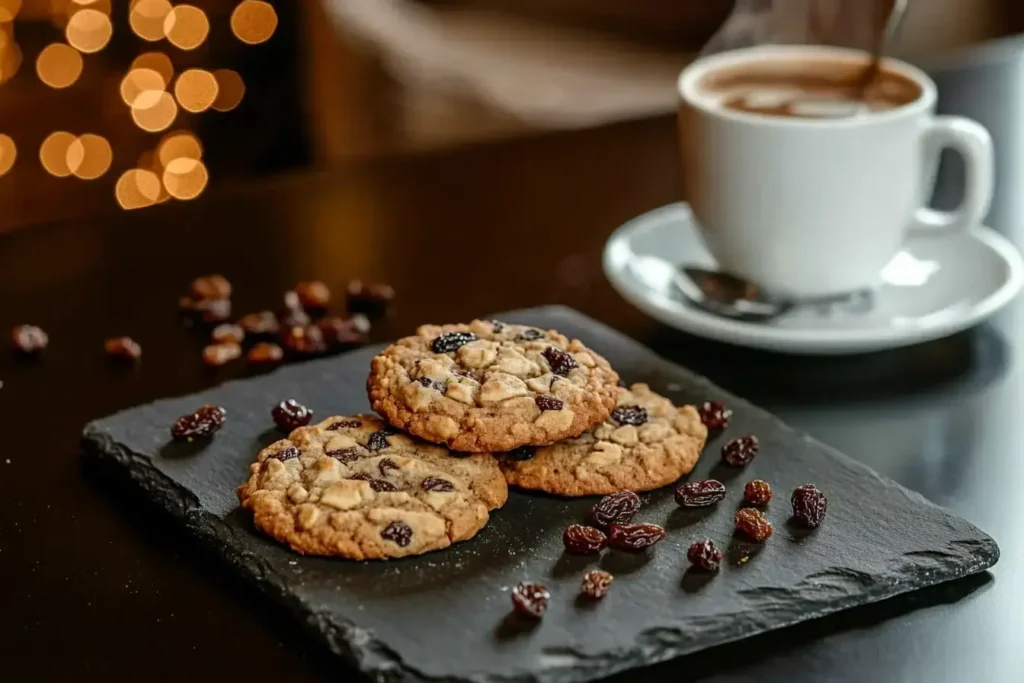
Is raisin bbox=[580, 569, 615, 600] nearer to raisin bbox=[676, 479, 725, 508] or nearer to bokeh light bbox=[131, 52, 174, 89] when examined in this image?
raisin bbox=[676, 479, 725, 508]

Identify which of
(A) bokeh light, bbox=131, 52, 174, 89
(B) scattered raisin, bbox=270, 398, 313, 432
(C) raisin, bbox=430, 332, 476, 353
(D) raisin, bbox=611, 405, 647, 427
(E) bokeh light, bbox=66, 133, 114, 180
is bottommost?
(E) bokeh light, bbox=66, 133, 114, 180

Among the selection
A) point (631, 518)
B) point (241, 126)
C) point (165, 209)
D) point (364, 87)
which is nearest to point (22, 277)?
point (165, 209)

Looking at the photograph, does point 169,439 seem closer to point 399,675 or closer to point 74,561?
point 74,561

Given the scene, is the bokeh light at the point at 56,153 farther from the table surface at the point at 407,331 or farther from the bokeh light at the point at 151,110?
the table surface at the point at 407,331

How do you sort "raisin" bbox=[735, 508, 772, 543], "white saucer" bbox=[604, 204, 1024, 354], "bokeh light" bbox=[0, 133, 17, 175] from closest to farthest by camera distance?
"raisin" bbox=[735, 508, 772, 543], "white saucer" bbox=[604, 204, 1024, 354], "bokeh light" bbox=[0, 133, 17, 175]

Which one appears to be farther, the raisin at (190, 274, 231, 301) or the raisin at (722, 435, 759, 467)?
the raisin at (190, 274, 231, 301)

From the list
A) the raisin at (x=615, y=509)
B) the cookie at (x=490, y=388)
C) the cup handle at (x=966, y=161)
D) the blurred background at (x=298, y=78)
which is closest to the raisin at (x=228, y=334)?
the cookie at (x=490, y=388)

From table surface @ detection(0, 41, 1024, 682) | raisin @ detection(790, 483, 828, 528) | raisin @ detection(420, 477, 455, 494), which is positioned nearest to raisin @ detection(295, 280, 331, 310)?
table surface @ detection(0, 41, 1024, 682)

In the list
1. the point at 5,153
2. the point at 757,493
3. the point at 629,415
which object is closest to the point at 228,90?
the point at 5,153
